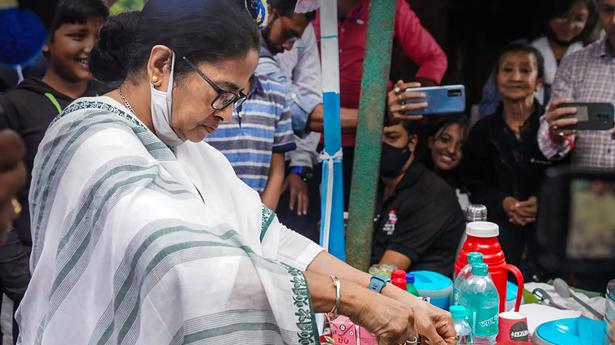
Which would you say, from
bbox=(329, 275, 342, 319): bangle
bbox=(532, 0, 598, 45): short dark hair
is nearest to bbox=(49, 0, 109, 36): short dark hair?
bbox=(329, 275, 342, 319): bangle

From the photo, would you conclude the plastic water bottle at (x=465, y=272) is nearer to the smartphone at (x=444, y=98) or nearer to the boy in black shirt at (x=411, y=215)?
the smartphone at (x=444, y=98)

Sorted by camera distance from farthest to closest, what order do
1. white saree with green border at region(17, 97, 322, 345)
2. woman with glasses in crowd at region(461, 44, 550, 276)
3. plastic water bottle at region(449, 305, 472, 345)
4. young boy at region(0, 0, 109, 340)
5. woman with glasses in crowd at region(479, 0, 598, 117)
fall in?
woman with glasses in crowd at region(479, 0, 598, 117), woman with glasses in crowd at region(461, 44, 550, 276), young boy at region(0, 0, 109, 340), plastic water bottle at region(449, 305, 472, 345), white saree with green border at region(17, 97, 322, 345)

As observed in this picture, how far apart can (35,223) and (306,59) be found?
1689mm

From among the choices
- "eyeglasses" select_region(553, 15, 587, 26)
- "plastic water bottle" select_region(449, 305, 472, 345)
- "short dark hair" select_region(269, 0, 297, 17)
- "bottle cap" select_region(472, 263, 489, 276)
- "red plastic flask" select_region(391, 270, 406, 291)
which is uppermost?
"eyeglasses" select_region(553, 15, 587, 26)

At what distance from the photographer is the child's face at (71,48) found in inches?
104

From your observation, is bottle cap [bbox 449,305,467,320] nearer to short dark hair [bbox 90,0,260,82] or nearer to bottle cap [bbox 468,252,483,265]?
bottle cap [bbox 468,252,483,265]

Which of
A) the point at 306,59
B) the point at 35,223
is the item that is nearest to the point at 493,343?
the point at 35,223

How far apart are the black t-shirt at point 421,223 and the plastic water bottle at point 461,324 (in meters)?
1.10

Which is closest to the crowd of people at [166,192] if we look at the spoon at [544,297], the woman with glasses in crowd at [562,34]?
the spoon at [544,297]

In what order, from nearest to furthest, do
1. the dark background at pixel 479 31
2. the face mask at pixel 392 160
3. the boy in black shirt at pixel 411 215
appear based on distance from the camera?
the boy in black shirt at pixel 411 215 → the face mask at pixel 392 160 → the dark background at pixel 479 31

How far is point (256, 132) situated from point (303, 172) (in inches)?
19.0

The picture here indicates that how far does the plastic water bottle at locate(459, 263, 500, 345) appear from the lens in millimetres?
1803

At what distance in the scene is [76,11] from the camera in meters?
2.62

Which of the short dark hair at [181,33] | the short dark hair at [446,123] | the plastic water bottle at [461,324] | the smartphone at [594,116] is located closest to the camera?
the short dark hair at [181,33]
